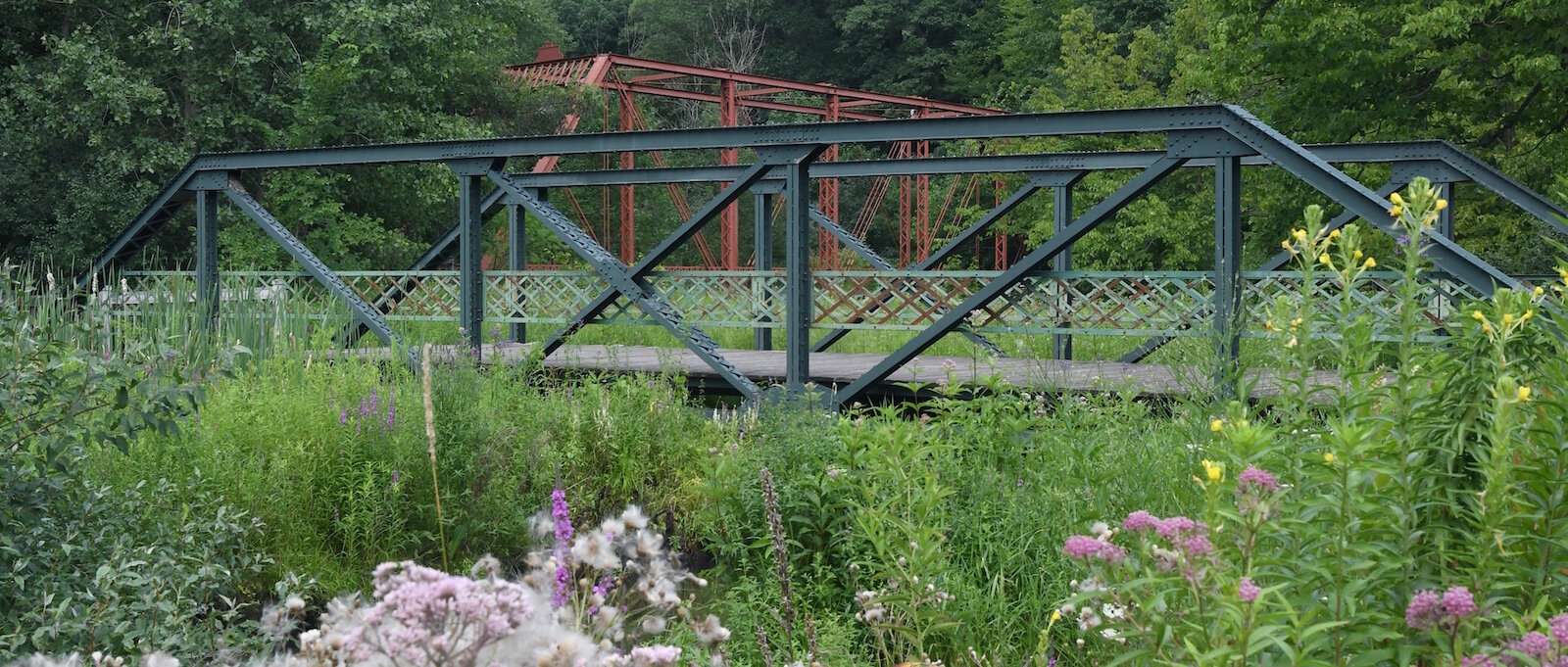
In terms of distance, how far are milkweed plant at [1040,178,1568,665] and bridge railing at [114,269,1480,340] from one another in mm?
4632

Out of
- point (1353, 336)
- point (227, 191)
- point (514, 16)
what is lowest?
point (1353, 336)

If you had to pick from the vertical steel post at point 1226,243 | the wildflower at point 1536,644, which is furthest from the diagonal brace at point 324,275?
the wildflower at point 1536,644

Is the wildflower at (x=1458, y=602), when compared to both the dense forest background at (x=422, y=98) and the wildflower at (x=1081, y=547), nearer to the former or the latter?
the wildflower at (x=1081, y=547)

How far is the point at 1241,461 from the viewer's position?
248cm

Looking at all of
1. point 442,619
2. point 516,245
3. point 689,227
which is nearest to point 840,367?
point 689,227

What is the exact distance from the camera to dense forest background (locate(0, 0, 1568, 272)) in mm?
17156

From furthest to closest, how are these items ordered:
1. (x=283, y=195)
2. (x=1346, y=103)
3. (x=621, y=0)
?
(x=621, y=0) → (x=283, y=195) → (x=1346, y=103)

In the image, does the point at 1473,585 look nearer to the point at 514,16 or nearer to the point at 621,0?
the point at 514,16

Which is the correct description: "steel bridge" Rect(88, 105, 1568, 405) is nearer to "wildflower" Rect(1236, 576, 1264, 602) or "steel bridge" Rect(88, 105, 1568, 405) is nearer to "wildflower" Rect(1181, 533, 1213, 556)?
"wildflower" Rect(1181, 533, 1213, 556)

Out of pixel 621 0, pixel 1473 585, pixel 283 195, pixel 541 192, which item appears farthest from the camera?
pixel 621 0

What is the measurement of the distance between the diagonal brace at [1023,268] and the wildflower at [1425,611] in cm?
555

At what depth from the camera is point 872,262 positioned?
1308 centimetres

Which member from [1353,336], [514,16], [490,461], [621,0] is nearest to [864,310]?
[490,461]

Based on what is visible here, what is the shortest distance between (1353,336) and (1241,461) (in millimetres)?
424
